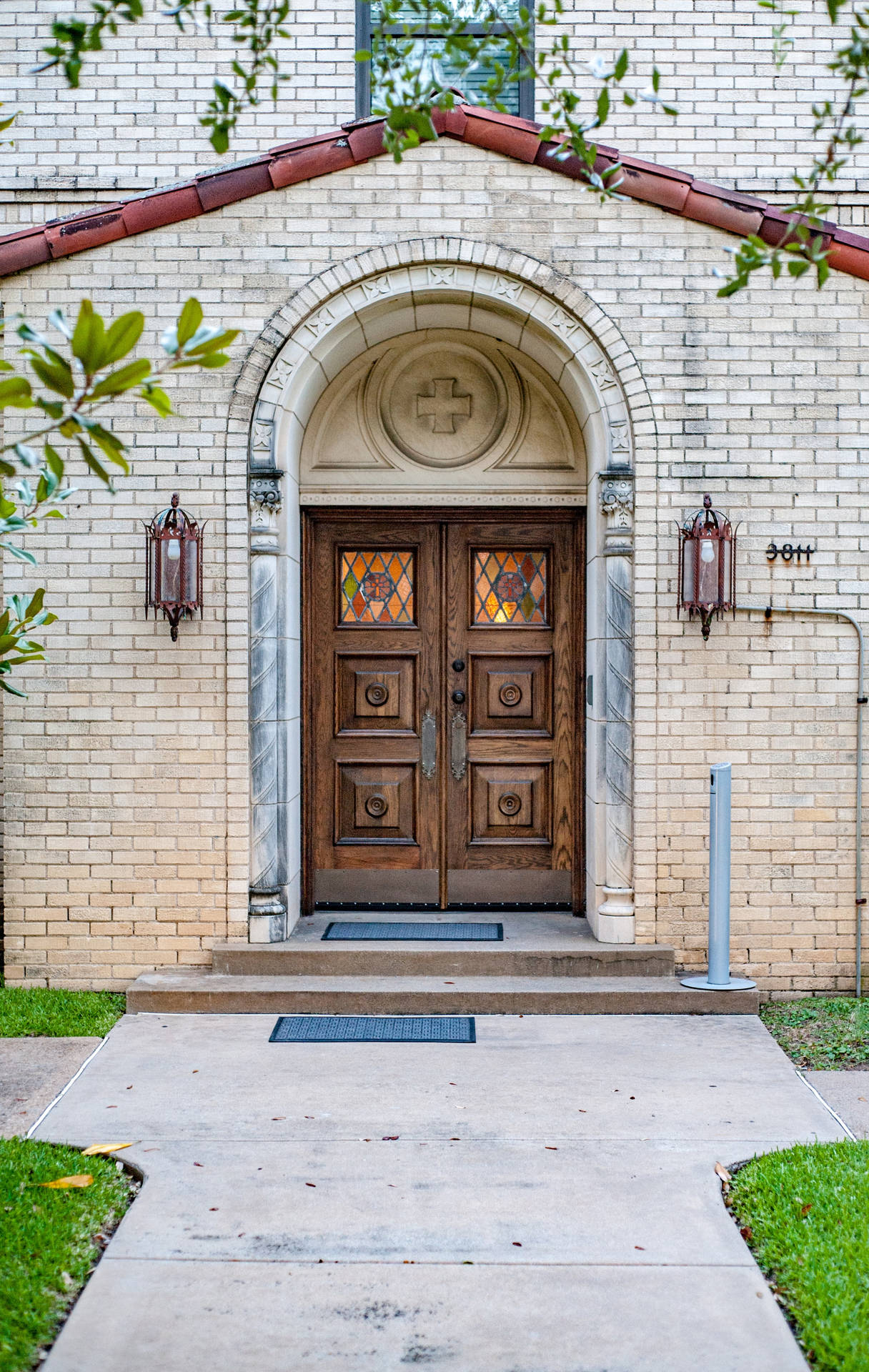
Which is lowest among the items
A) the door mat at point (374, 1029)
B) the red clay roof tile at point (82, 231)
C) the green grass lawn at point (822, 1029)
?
the green grass lawn at point (822, 1029)

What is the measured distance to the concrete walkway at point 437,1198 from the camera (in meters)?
3.48

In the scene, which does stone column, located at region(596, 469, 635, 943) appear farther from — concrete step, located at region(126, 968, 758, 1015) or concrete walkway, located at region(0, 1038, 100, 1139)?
concrete walkway, located at region(0, 1038, 100, 1139)

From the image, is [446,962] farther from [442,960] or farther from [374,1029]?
[374,1029]

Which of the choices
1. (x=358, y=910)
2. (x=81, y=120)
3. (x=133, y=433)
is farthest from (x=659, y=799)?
(x=81, y=120)

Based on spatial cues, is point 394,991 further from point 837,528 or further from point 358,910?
point 837,528

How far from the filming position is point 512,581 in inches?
309

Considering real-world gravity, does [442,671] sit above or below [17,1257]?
above

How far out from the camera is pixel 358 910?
→ 7.83 meters

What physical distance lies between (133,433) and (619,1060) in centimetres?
442

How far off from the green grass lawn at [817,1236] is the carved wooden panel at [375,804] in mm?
3666

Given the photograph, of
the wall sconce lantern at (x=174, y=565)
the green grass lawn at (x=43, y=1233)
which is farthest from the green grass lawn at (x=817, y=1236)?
the wall sconce lantern at (x=174, y=565)

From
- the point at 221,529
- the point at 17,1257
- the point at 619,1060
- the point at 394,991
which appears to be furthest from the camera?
the point at 221,529

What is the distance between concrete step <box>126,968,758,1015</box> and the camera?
21.2 ft

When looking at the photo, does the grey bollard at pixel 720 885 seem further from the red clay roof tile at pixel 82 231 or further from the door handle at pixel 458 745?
the red clay roof tile at pixel 82 231
